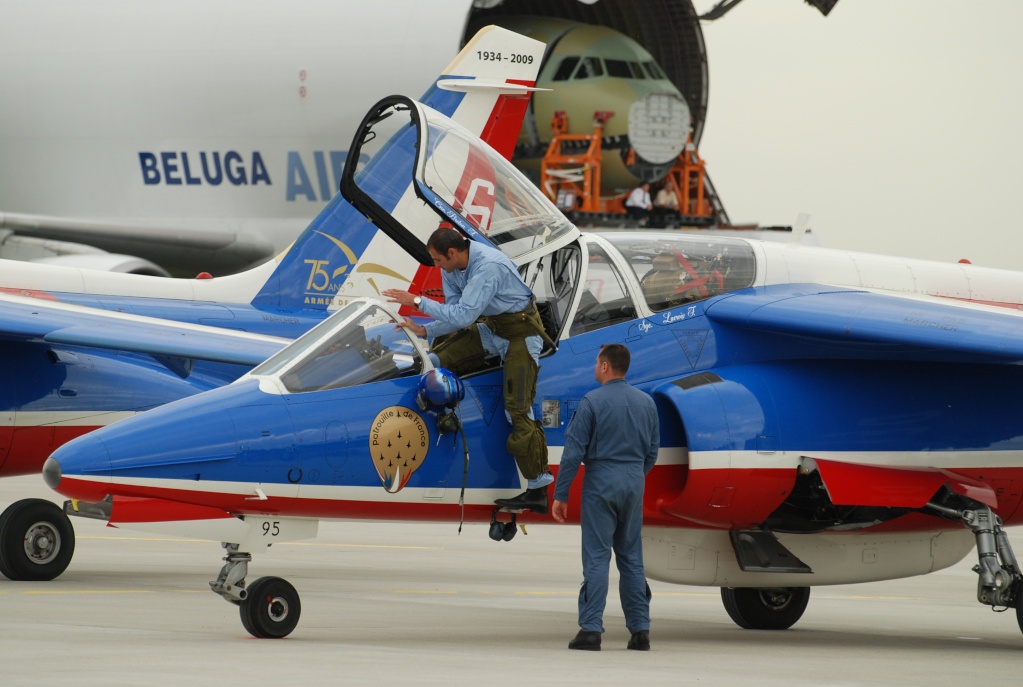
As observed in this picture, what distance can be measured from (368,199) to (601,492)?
2391 millimetres

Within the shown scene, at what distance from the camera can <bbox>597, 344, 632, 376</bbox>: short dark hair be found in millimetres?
8562

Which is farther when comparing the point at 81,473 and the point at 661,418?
the point at 661,418

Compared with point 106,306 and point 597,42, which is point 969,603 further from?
point 597,42

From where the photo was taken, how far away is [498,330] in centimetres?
875

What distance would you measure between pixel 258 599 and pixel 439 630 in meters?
1.52

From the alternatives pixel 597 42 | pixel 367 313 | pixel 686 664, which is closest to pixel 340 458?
pixel 367 313

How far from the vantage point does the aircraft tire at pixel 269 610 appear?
819 cm

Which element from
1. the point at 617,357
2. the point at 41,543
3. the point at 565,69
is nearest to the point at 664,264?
the point at 617,357

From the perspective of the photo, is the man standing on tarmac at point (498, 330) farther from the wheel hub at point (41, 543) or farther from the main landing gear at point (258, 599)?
the wheel hub at point (41, 543)

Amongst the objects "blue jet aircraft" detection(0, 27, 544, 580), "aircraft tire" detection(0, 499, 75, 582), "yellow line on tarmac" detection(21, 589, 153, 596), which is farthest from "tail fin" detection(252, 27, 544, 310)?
"yellow line on tarmac" detection(21, 589, 153, 596)

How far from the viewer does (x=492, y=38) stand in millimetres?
15594

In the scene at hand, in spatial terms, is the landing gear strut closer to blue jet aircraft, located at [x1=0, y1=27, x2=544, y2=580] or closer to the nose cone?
blue jet aircraft, located at [x1=0, y1=27, x2=544, y2=580]

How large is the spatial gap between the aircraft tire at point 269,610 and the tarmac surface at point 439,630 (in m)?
0.12

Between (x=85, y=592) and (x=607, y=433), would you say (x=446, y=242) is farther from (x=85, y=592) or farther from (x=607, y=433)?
(x=85, y=592)
